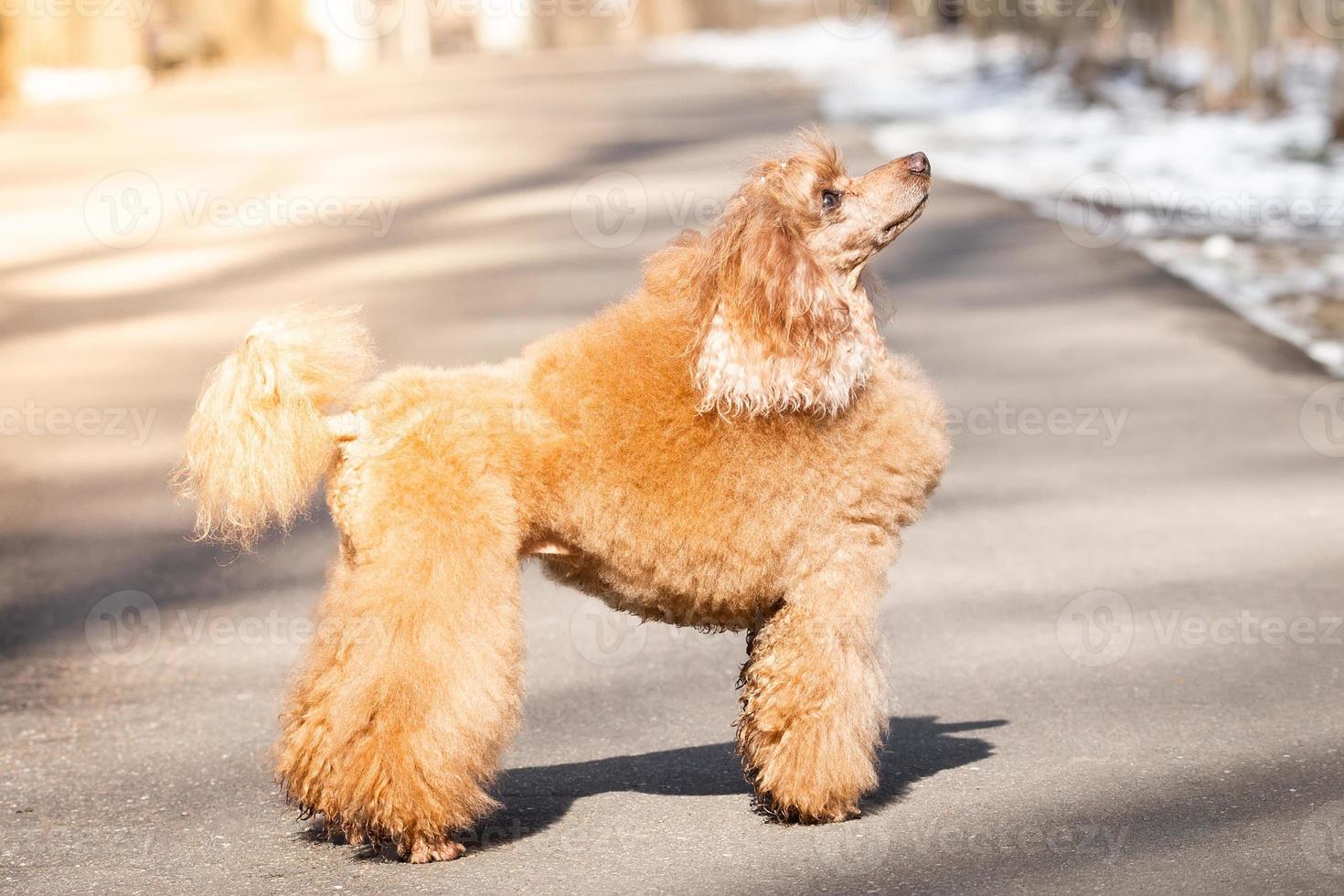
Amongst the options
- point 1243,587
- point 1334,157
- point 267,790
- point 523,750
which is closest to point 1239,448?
point 1243,587

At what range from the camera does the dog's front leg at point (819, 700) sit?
4.60 meters

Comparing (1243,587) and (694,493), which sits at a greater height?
(694,493)

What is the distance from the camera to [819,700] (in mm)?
4617

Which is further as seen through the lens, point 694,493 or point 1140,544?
point 1140,544

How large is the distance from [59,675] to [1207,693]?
4579 millimetres

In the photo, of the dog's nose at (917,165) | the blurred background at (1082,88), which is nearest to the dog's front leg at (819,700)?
the dog's nose at (917,165)

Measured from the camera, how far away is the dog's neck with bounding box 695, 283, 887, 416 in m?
4.56

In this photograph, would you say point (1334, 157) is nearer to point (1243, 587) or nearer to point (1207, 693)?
point (1243, 587)

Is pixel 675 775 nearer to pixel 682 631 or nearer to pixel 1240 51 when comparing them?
pixel 682 631

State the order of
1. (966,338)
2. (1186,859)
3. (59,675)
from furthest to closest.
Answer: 1. (966,338)
2. (59,675)
3. (1186,859)

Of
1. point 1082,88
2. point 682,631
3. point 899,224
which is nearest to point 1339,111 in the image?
point 1082,88

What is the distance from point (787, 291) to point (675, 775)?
169cm

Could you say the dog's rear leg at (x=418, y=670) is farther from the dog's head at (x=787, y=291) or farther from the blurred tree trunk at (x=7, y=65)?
the blurred tree trunk at (x=7, y=65)

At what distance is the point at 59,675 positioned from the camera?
21.8 ft
